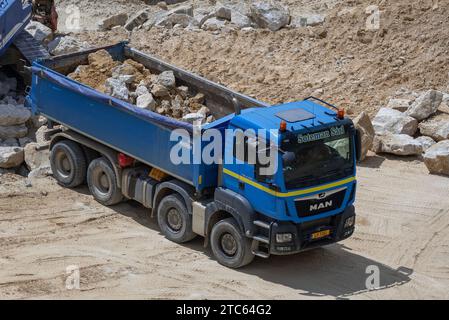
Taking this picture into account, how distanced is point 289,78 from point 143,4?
673 cm

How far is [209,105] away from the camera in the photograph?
14750 mm

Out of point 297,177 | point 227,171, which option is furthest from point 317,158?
point 227,171

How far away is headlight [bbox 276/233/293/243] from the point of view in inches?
454

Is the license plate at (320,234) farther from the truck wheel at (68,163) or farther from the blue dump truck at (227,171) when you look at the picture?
the truck wheel at (68,163)

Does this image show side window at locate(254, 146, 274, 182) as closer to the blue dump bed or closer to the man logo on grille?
the man logo on grille

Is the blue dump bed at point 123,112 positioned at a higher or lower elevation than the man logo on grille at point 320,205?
higher

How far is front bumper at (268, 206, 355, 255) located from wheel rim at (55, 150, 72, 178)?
475cm

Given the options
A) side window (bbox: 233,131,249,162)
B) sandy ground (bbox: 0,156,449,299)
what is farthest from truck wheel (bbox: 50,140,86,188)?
side window (bbox: 233,131,249,162)

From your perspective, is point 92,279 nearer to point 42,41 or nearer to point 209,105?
point 209,105

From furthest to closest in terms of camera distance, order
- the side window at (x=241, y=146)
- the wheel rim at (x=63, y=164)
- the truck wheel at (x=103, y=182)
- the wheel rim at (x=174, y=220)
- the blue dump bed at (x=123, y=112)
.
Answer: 1. the wheel rim at (x=63, y=164)
2. the truck wheel at (x=103, y=182)
3. the wheel rim at (x=174, y=220)
4. the blue dump bed at (x=123, y=112)
5. the side window at (x=241, y=146)

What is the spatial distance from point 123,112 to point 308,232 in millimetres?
3570

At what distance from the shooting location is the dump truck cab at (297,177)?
11.3 meters

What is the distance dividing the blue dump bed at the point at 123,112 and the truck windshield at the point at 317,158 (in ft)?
4.06

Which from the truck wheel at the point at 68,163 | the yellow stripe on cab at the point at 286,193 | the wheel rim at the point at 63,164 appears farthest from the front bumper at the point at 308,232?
the wheel rim at the point at 63,164
